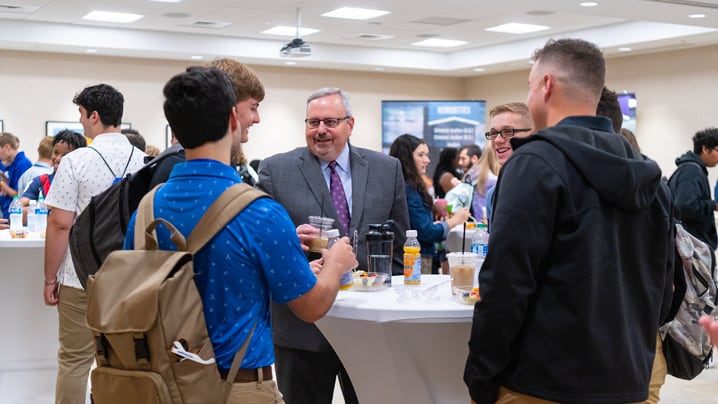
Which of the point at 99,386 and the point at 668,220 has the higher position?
the point at 668,220

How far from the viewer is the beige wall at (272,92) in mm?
13031

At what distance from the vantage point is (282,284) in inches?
76.6

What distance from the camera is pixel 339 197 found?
339 cm

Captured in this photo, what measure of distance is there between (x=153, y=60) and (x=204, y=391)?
1332cm

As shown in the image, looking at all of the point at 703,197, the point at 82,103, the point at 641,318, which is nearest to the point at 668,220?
the point at 641,318

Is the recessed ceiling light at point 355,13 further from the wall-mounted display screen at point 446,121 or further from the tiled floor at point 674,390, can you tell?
the tiled floor at point 674,390

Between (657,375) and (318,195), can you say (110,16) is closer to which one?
(318,195)

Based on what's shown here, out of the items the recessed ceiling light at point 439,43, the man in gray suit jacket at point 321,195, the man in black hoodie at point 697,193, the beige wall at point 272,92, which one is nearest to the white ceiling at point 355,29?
the recessed ceiling light at point 439,43

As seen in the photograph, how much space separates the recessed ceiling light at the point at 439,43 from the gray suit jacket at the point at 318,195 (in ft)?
36.0

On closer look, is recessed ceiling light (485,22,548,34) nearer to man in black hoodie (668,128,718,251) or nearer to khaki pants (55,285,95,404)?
man in black hoodie (668,128,718,251)

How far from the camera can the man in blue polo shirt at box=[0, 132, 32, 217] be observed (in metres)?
8.75

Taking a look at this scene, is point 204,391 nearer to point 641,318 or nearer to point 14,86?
point 641,318

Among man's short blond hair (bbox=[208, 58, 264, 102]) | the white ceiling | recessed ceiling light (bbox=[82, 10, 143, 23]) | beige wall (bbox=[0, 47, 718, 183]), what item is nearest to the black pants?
man's short blond hair (bbox=[208, 58, 264, 102])

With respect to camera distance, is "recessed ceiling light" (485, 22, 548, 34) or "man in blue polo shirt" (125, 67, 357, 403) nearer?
"man in blue polo shirt" (125, 67, 357, 403)
